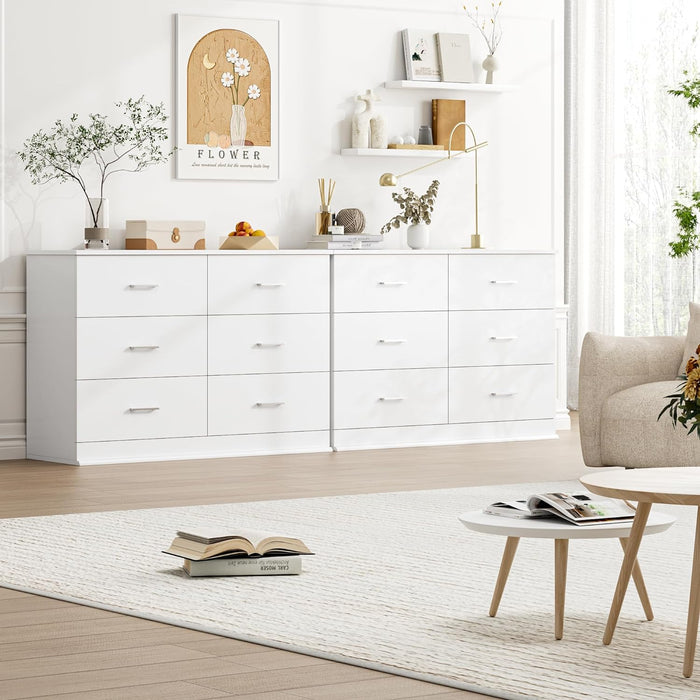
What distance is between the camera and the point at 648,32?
781cm

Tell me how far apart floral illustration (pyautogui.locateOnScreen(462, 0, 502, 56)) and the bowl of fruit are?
168cm

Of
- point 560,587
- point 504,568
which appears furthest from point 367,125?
point 560,587

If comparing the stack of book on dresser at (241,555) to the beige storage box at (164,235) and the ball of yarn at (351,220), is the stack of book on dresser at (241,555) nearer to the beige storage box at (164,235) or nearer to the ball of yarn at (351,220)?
the beige storage box at (164,235)

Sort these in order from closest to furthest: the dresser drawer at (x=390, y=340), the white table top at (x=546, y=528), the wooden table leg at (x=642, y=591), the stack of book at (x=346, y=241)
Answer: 1. the white table top at (x=546, y=528)
2. the wooden table leg at (x=642, y=591)
3. the dresser drawer at (x=390, y=340)
4. the stack of book at (x=346, y=241)

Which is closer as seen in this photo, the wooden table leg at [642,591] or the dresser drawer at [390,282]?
the wooden table leg at [642,591]

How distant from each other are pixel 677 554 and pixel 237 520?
140 centimetres

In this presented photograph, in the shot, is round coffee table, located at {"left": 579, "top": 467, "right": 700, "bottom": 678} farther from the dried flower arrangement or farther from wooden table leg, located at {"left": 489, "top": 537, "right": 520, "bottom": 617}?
the dried flower arrangement

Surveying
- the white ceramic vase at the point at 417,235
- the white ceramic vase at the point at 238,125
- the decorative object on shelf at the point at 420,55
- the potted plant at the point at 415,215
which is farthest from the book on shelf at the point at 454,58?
the white ceramic vase at the point at 238,125

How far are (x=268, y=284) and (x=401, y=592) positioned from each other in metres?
2.87

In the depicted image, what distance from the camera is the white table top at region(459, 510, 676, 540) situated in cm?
280

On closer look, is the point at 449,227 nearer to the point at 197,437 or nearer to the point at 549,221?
the point at 549,221

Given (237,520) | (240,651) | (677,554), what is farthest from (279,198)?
(240,651)

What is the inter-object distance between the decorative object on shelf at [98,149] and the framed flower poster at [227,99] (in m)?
0.14

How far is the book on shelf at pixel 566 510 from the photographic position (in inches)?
113
